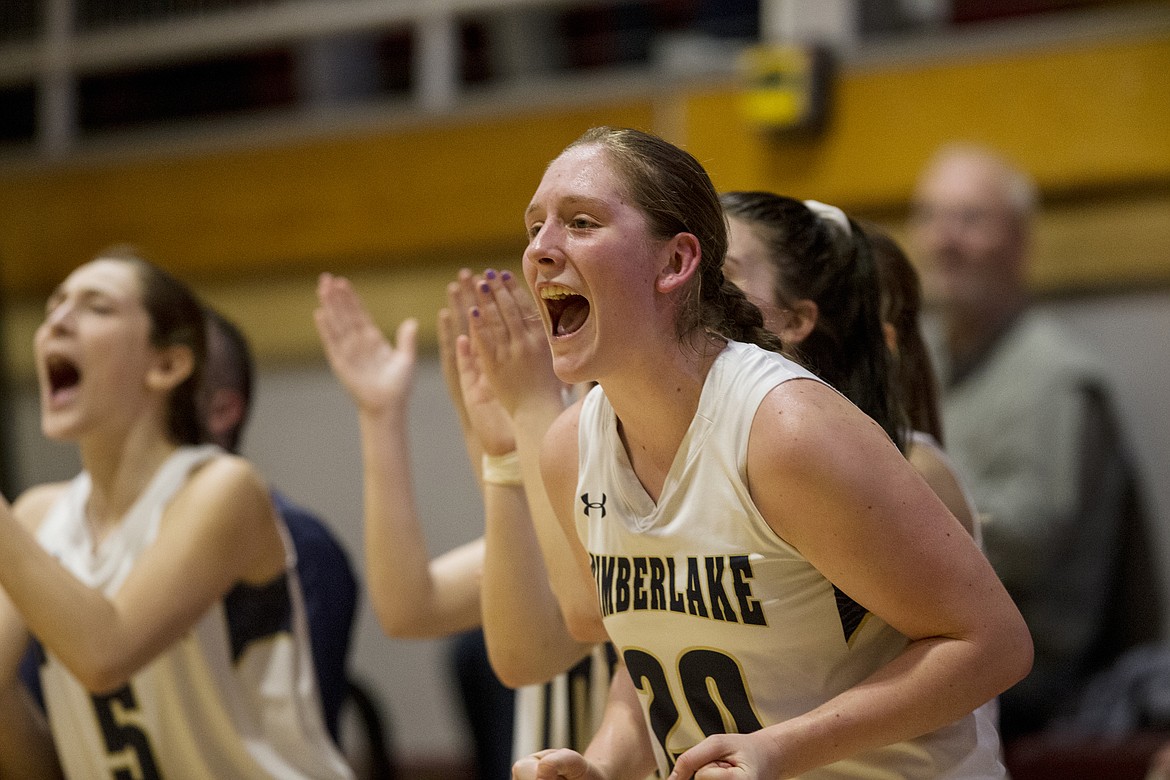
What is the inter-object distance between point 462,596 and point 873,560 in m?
1.20

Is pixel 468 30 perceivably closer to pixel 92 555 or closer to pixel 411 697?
pixel 411 697

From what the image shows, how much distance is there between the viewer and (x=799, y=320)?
2.09 m

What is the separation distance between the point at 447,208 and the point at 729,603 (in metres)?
3.43

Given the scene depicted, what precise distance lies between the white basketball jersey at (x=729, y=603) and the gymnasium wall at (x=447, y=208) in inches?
87.7

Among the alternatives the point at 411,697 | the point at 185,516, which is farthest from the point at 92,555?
the point at 411,697

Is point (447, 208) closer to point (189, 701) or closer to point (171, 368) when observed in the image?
point (171, 368)

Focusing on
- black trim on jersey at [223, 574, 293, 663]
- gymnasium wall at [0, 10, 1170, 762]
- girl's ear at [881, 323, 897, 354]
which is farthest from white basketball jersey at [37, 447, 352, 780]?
gymnasium wall at [0, 10, 1170, 762]

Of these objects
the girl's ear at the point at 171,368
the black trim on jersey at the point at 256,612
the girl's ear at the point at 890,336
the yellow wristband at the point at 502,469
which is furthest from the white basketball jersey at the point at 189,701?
the girl's ear at the point at 890,336

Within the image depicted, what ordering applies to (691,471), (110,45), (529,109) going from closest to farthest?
(691,471)
(529,109)
(110,45)

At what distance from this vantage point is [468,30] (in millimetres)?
5234

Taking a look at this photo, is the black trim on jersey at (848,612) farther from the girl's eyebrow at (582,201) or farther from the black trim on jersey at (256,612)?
the black trim on jersey at (256,612)

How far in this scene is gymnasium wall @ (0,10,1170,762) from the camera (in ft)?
13.3

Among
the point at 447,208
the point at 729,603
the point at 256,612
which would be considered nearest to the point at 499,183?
the point at 447,208

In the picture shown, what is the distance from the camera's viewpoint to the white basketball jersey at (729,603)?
1.69 m
